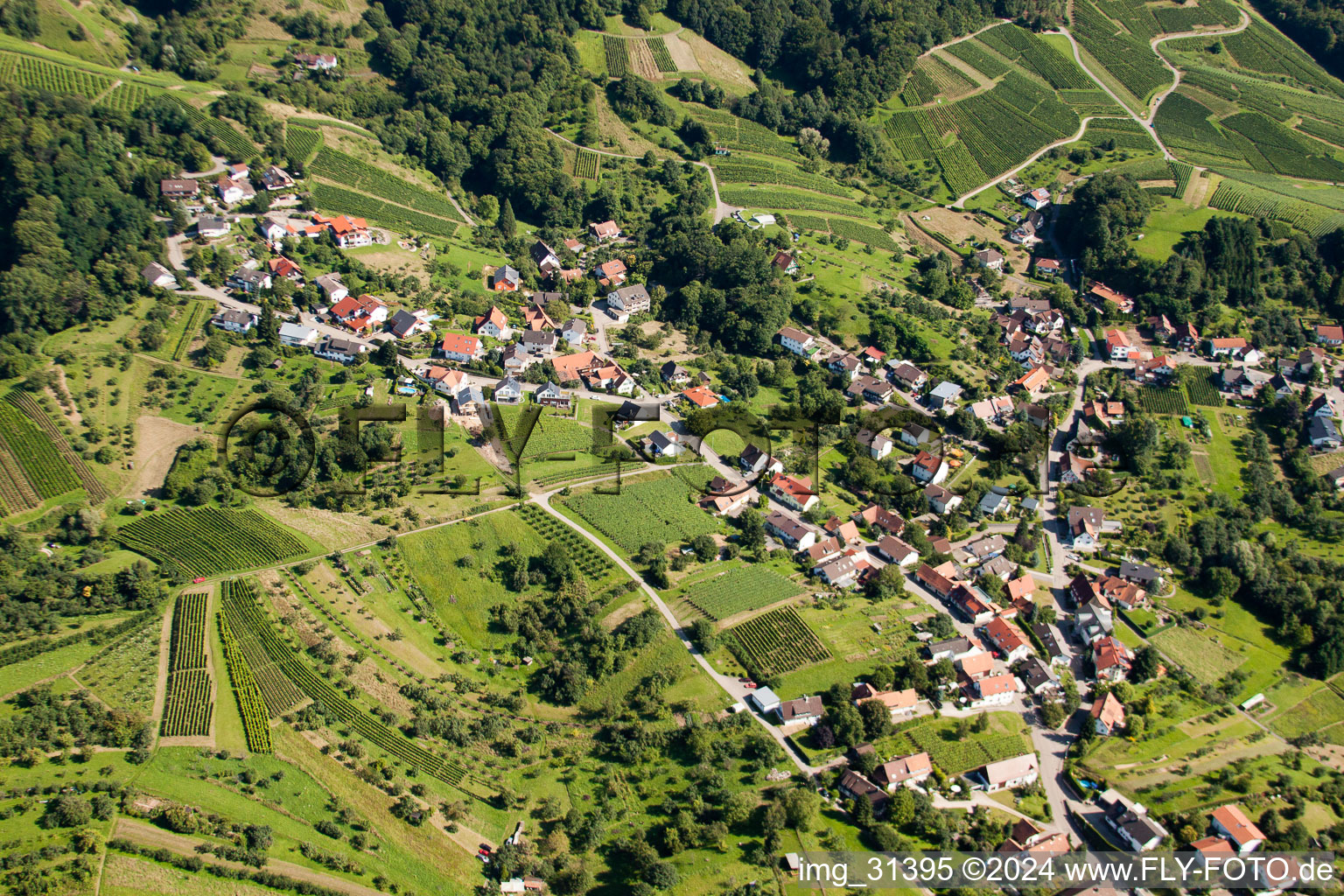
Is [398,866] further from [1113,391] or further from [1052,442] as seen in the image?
[1113,391]

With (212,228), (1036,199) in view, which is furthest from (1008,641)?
(212,228)

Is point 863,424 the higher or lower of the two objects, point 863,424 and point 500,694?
the higher

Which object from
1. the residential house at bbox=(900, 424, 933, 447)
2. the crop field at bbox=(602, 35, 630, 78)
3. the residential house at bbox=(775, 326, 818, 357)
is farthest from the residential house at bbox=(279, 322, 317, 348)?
the crop field at bbox=(602, 35, 630, 78)

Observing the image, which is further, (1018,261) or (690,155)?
(690,155)

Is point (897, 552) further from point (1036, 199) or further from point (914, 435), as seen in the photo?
point (1036, 199)

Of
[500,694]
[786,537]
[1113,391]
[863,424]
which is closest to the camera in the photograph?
[500,694]

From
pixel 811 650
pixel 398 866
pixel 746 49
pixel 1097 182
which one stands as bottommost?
pixel 398 866

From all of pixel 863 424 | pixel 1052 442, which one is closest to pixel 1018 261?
pixel 1052 442
